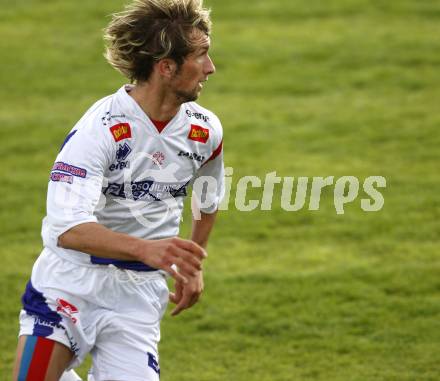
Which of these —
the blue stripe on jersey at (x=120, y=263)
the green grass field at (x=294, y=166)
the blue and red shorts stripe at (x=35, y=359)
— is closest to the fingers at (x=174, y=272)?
the blue stripe on jersey at (x=120, y=263)

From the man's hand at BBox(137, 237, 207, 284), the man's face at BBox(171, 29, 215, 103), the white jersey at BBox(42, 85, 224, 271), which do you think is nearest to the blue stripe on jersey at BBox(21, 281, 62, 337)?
the white jersey at BBox(42, 85, 224, 271)

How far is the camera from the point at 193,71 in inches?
186

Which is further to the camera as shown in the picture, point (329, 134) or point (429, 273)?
point (329, 134)

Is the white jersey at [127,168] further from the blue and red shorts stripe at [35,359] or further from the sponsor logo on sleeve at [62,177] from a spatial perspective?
the blue and red shorts stripe at [35,359]

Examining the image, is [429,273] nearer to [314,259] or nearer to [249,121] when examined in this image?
[314,259]

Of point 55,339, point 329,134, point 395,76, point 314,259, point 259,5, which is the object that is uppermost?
point 259,5

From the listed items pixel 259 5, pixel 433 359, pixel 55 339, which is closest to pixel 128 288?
pixel 55 339

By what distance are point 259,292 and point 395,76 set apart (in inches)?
239

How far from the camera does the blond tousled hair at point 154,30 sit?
185 inches

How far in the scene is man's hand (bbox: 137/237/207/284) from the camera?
3.93m

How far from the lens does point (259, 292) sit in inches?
317

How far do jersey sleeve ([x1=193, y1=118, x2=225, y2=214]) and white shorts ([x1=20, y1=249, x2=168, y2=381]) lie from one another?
0.73 m

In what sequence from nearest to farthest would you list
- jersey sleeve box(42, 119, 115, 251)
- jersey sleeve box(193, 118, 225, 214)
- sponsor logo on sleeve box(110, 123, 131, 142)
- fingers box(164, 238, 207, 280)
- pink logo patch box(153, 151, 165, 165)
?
1. fingers box(164, 238, 207, 280)
2. jersey sleeve box(42, 119, 115, 251)
3. sponsor logo on sleeve box(110, 123, 131, 142)
4. pink logo patch box(153, 151, 165, 165)
5. jersey sleeve box(193, 118, 225, 214)

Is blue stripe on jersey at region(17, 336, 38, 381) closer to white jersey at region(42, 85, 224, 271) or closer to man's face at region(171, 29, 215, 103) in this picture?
white jersey at region(42, 85, 224, 271)
